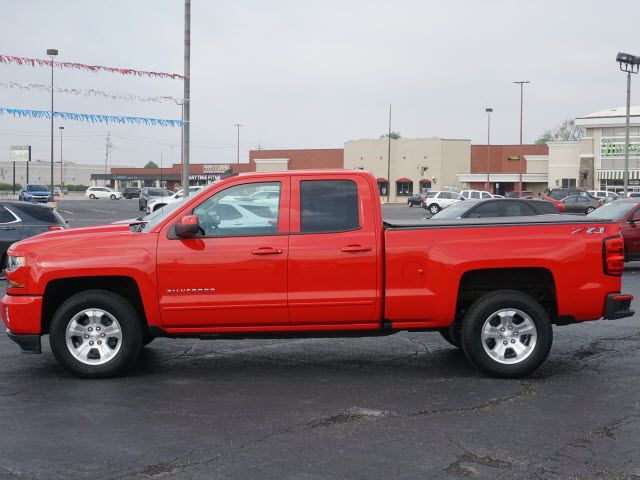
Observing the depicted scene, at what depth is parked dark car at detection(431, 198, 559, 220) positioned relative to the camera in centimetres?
1859

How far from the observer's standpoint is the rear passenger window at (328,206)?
24.4 feet

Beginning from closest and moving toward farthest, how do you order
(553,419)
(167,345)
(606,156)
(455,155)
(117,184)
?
(553,419) < (167,345) < (606,156) < (455,155) < (117,184)

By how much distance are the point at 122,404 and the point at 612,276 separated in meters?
4.56

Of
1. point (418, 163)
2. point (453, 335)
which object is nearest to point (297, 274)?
point (453, 335)

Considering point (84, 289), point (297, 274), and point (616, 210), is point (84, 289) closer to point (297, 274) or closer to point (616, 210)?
point (297, 274)

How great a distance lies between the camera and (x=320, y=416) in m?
6.20

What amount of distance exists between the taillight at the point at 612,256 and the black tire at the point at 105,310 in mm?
4392

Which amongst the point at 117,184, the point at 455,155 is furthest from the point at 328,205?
the point at 117,184

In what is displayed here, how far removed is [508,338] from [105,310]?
146 inches

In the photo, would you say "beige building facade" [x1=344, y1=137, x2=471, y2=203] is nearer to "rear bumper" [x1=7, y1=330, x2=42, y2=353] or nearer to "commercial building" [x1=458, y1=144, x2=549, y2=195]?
"commercial building" [x1=458, y1=144, x2=549, y2=195]

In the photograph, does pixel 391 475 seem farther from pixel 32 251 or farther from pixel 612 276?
pixel 32 251

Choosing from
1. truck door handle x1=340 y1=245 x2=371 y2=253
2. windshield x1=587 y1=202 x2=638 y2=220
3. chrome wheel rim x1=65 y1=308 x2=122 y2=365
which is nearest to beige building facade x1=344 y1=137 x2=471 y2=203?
windshield x1=587 y1=202 x2=638 y2=220

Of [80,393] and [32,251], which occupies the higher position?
[32,251]

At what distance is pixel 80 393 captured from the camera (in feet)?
22.7
